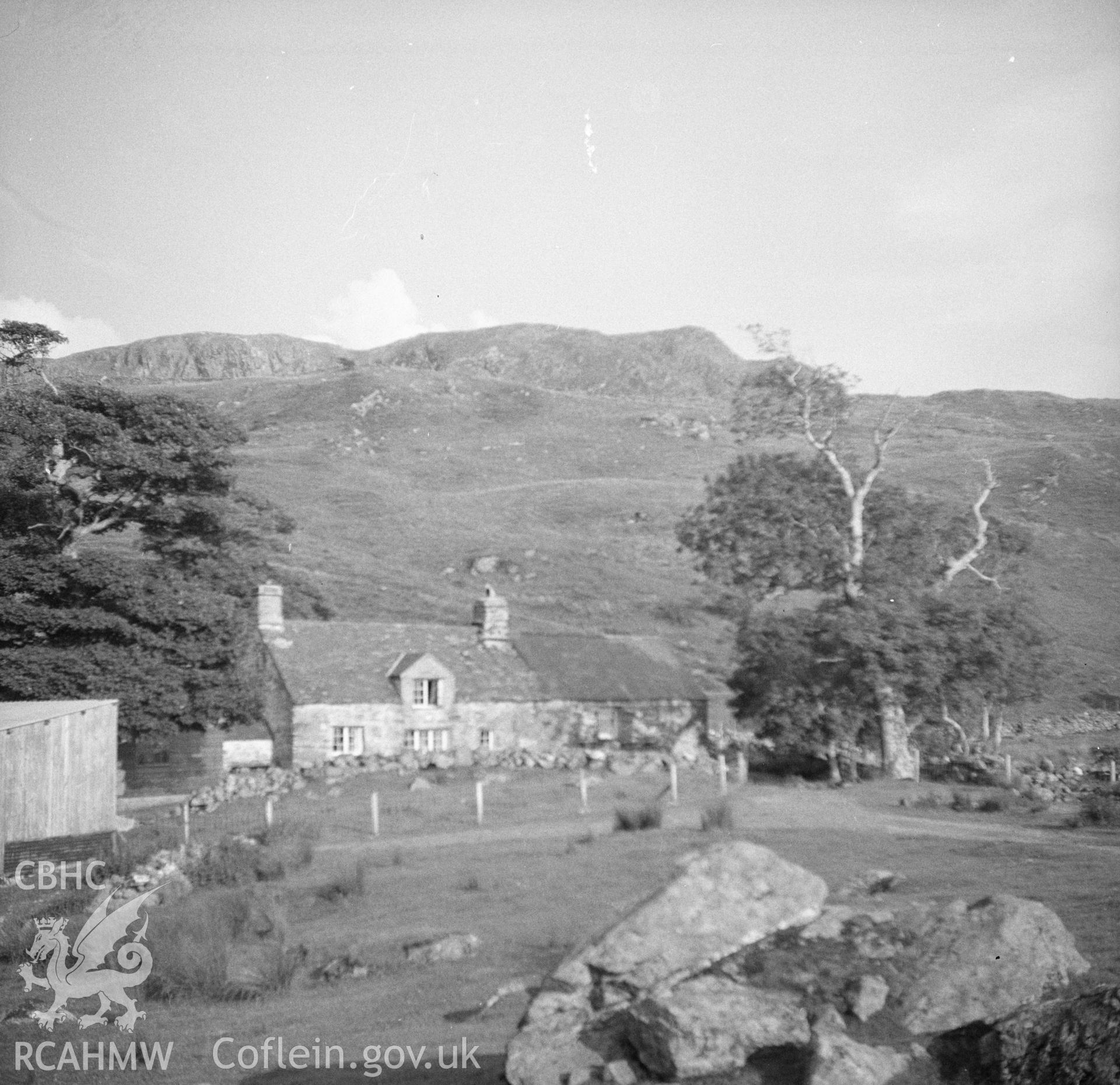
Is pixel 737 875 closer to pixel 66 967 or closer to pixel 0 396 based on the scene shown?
pixel 66 967

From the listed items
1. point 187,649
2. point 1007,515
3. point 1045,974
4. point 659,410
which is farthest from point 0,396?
point 659,410

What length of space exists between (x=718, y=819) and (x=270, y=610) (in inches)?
1054

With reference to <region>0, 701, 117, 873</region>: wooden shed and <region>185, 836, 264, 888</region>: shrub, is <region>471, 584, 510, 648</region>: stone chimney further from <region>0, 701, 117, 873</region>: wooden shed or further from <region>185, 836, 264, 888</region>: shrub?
<region>185, 836, 264, 888</region>: shrub

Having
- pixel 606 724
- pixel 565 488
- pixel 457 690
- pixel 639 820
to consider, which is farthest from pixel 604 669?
pixel 565 488

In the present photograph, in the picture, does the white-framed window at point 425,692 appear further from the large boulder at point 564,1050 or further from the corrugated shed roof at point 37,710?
the large boulder at point 564,1050

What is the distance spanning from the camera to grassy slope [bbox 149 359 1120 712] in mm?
76438

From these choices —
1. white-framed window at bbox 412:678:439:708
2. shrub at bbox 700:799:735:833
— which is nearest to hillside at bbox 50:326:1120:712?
white-framed window at bbox 412:678:439:708

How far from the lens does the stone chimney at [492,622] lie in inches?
1988

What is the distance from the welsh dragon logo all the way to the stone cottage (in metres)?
26.0

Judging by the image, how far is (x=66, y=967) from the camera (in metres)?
15.7

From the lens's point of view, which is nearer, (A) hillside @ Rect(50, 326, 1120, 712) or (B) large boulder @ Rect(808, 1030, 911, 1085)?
(B) large boulder @ Rect(808, 1030, 911, 1085)

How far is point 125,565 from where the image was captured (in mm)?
39250

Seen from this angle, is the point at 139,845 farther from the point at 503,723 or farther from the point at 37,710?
the point at 503,723

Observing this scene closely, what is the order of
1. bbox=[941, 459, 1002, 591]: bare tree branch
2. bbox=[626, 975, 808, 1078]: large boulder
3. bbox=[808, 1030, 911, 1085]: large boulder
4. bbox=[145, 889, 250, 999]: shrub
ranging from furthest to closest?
1. bbox=[941, 459, 1002, 591]: bare tree branch
2. bbox=[145, 889, 250, 999]: shrub
3. bbox=[626, 975, 808, 1078]: large boulder
4. bbox=[808, 1030, 911, 1085]: large boulder
